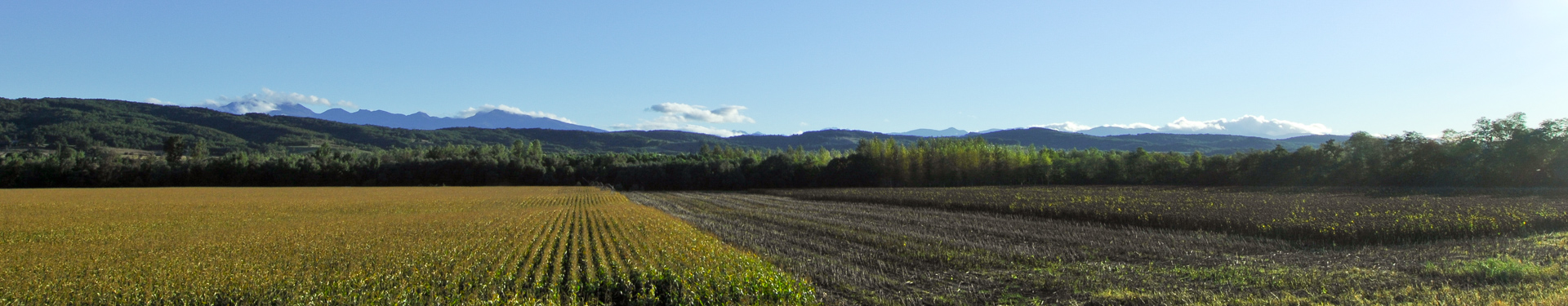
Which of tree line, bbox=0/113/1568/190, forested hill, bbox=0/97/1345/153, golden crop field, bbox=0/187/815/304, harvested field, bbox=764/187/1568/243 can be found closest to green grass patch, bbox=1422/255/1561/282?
harvested field, bbox=764/187/1568/243

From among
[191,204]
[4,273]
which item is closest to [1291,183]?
[4,273]

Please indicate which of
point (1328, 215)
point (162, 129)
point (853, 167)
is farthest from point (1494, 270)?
point (162, 129)

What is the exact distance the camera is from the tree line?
164ft

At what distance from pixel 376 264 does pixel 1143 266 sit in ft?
47.7

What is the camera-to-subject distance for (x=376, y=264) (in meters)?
12.0

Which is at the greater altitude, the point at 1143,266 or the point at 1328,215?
the point at 1143,266

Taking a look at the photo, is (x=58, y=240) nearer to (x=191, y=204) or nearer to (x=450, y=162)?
(x=191, y=204)

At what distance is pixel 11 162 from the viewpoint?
66438 mm

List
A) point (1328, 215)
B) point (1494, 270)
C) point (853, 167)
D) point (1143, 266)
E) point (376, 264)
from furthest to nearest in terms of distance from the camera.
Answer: point (853, 167)
point (1328, 215)
point (1143, 266)
point (376, 264)
point (1494, 270)

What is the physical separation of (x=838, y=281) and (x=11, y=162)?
96.6 m

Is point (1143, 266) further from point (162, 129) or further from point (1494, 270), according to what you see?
point (162, 129)

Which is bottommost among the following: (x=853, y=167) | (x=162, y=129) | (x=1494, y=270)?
(x=853, y=167)

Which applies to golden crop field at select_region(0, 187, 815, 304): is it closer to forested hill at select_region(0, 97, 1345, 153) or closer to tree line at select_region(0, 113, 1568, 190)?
tree line at select_region(0, 113, 1568, 190)

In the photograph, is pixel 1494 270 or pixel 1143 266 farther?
pixel 1143 266
